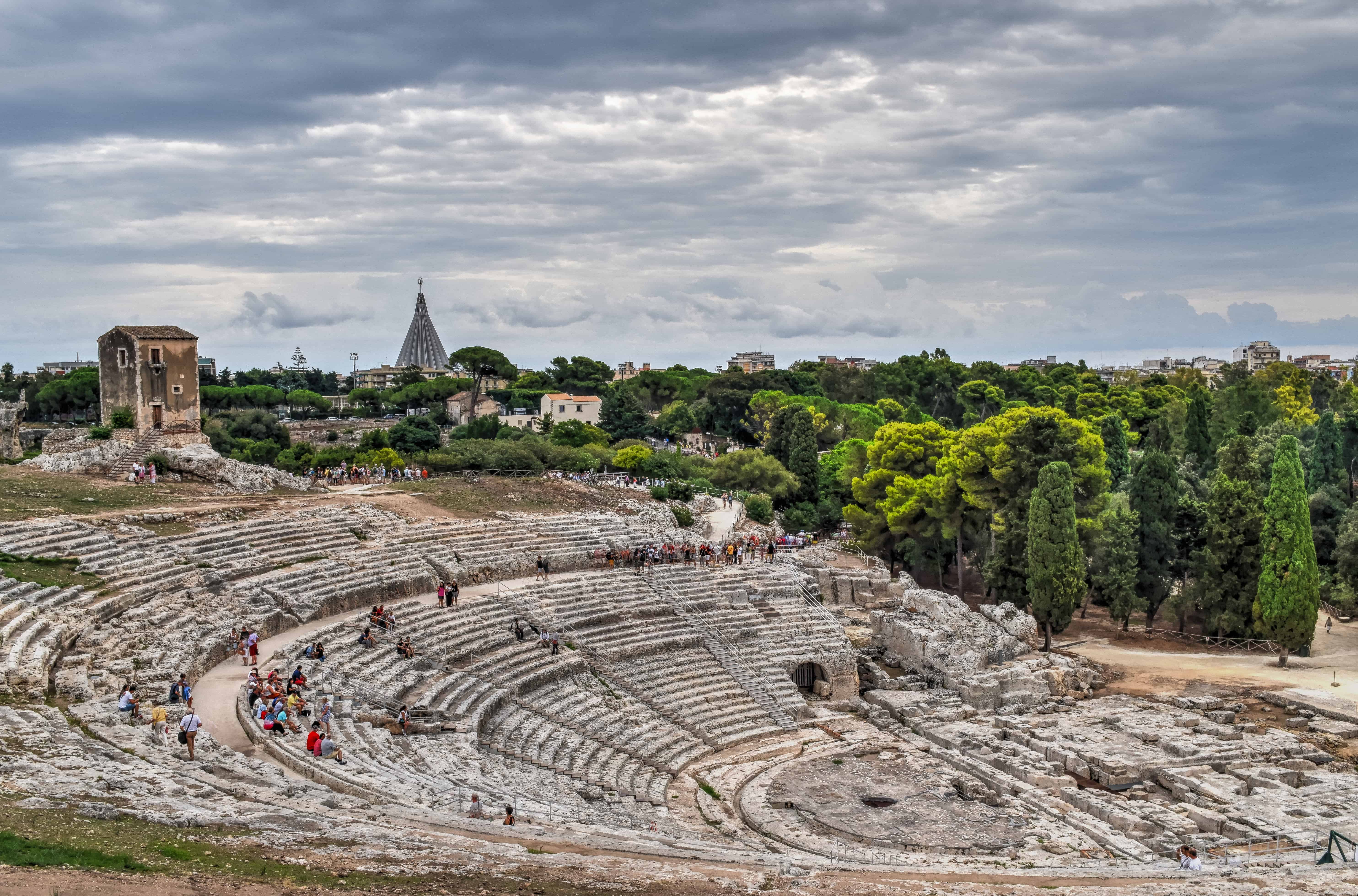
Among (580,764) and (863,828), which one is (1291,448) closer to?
(863,828)

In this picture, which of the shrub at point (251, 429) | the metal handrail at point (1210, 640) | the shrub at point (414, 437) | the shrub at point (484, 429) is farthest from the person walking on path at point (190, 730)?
the shrub at point (484, 429)

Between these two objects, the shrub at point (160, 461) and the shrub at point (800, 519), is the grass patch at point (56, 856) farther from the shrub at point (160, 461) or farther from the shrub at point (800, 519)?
the shrub at point (800, 519)

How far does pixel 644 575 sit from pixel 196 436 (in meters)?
22.0

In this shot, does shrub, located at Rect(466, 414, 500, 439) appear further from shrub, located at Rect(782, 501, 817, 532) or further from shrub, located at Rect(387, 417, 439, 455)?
shrub, located at Rect(782, 501, 817, 532)

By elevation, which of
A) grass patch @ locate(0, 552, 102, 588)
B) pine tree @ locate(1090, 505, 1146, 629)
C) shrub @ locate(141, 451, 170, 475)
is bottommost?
pine tree @ locate(1090, 505, 1146, 629)

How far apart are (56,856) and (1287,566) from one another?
36775 millimetres

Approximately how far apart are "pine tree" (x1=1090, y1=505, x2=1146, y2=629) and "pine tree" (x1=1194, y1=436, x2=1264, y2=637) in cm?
237

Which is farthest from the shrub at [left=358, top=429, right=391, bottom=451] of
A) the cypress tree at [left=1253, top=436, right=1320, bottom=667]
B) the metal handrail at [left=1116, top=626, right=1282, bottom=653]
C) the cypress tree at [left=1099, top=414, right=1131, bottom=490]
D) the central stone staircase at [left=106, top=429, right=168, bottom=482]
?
the cypress tree at [left=1253, top=436, right=1320, bottom=667]

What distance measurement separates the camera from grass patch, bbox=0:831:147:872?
11531mm

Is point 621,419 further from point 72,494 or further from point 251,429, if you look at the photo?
point 72,494

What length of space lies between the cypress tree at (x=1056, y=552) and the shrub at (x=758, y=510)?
1639cm

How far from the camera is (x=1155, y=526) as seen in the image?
1642 inches

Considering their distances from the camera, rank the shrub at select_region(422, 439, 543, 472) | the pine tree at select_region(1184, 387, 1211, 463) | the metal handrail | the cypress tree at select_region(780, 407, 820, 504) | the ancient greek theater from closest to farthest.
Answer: the ancient greek theater
the metal handrail
the shrub at select_region(422, 439, 543, 472)
the cypress tree at select_region(780, 407, 820, 504)
the pine tree at select_region(1184, 387, 1211, 463)

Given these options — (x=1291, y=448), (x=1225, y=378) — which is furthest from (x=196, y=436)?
(x=1225, y=378)
